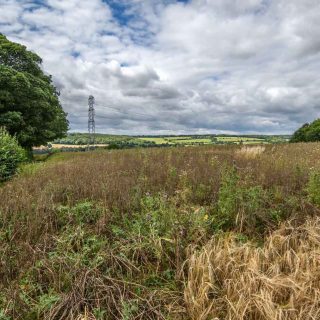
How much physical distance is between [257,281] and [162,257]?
4.42 feet

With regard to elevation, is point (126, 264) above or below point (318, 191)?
below

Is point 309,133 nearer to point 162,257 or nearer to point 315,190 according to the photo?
point 315,190

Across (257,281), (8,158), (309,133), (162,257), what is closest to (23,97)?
(8,158)

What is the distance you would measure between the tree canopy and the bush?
209 ft

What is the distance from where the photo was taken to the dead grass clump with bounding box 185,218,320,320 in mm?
3289

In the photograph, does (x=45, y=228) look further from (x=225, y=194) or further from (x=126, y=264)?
(x=225, y=194)

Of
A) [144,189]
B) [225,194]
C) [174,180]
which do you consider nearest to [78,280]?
[225,194]

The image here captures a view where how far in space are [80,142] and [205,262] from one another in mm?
62556

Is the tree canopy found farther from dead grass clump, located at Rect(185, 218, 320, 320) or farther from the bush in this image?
dead grass clump, located at Rect(185, 218, 320, 320)

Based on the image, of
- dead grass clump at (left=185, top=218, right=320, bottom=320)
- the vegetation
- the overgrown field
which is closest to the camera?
dead grass clump at (left=185, top=218, right=320, bottom=320)

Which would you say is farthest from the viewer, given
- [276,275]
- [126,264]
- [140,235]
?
[140,235]

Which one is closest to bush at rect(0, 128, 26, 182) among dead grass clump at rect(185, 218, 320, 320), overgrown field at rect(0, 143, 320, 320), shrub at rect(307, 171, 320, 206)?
overgrown field at rect(0, 143, 320, 320)

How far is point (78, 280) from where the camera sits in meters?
A: 3.75

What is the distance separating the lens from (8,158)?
40.8ft
